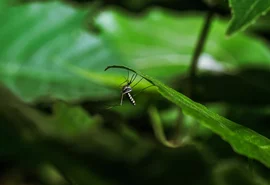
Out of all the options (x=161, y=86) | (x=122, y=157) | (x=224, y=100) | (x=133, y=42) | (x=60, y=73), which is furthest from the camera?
(x=133, y=42)

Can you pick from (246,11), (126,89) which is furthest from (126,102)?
(246,11)

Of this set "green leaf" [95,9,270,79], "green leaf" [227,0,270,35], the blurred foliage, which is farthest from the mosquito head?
"green leaf" [95,9,270,79]

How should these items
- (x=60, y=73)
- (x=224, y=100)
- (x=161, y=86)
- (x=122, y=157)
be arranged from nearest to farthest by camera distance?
(x=161, y=86) → (x=122, y=157) → (x=224, y=100) → (x=60, y=73)

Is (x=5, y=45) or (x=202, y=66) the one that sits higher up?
(x=5, y=45)

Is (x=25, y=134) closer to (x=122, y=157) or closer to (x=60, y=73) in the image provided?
(x=122, y=157)

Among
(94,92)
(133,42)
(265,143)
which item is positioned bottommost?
(133,42)

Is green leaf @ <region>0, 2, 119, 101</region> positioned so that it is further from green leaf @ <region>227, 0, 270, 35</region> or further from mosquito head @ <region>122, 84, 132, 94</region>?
green leaf @ <region>227, 0, 270, 35</region>

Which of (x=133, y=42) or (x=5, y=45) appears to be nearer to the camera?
(x=5, y=45)

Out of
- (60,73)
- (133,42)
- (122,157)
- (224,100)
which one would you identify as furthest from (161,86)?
(133,42)
